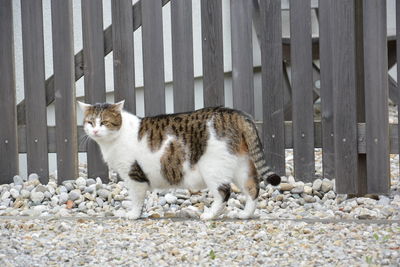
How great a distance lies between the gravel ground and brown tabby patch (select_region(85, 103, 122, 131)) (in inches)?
23.2

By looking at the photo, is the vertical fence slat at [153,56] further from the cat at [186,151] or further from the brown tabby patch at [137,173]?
the brown tabby patch at [137,173]

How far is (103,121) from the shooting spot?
4512mm

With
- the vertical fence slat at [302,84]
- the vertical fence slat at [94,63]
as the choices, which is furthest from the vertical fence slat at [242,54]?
the vertical fence slat at [94,63]

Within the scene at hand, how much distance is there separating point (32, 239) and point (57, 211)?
4.16 ft

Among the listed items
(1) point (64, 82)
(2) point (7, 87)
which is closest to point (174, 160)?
(1) point (64, 82)

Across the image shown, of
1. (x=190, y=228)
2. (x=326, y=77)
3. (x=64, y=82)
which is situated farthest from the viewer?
(x=64, y=82)

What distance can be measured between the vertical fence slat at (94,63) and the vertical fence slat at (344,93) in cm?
176

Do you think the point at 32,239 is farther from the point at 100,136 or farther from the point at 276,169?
the point at 276,169

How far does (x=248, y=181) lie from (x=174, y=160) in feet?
1.51

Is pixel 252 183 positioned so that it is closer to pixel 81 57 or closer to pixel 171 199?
pixel 171 199

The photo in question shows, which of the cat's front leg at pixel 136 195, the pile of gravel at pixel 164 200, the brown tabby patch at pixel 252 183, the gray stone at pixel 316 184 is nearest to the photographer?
the brown tabby patch at pixel 252 183

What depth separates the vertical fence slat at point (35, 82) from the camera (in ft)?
18.7

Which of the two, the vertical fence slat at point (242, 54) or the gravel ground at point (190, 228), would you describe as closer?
the gravel ground at point (190, 228)

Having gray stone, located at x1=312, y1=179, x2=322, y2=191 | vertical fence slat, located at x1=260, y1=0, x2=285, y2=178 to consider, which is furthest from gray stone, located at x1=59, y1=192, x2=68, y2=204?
gray stone, located at x1=312, y1=179, x2=322, y2=191
